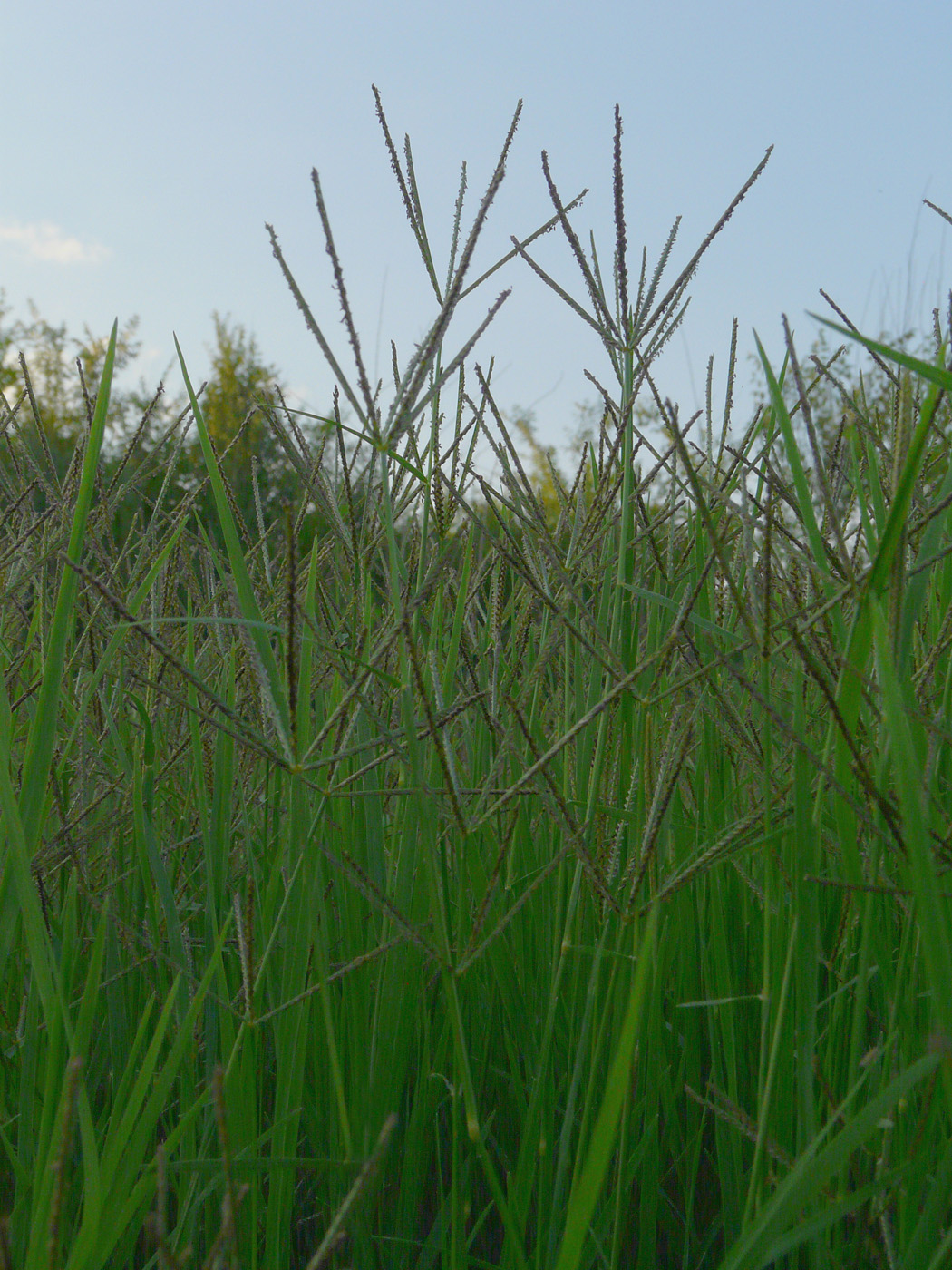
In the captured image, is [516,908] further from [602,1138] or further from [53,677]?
[53,677]

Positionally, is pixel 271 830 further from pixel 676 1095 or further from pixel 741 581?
pixel 741 581

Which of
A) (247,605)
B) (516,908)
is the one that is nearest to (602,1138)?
(516,908)

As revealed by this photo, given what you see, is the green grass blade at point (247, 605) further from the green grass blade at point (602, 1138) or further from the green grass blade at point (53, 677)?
the green grass blade at point (602, 1138)

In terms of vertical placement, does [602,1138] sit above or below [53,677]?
below

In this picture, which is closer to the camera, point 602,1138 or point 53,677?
point 602,1138

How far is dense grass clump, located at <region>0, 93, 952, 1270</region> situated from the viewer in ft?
2.46

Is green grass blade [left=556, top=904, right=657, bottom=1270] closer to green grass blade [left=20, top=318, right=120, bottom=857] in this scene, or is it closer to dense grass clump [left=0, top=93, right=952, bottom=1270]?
dense grass clump [left=0, top=93, right=952, bottom=1270]

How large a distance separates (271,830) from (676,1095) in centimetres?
69

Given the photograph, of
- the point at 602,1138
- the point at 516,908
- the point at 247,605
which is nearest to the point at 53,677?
the point at 247,605

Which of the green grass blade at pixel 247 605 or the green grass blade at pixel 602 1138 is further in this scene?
the green grass blade at pixel 247 605

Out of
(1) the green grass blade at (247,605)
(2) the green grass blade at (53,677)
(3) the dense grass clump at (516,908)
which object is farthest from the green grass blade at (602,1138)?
(2) the green grass blade at (53,677)

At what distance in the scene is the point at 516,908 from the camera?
87 cm

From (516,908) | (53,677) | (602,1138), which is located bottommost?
(602,1138)

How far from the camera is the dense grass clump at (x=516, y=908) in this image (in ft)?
2.46
